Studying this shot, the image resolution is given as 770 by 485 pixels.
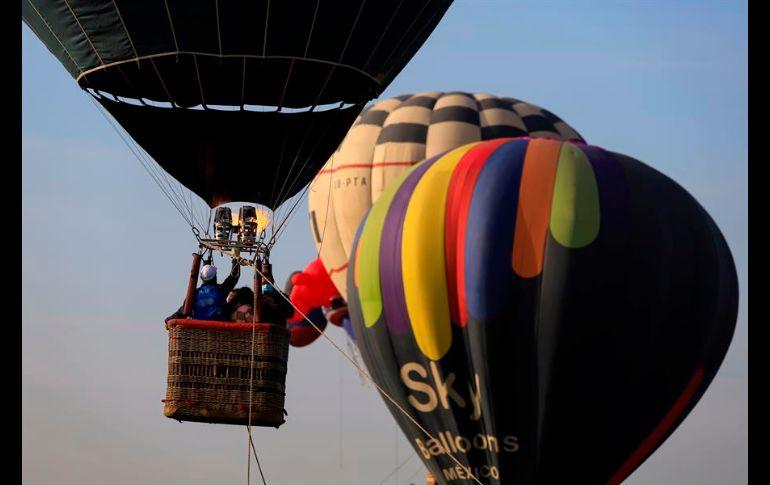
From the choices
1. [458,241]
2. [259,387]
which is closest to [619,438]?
[458,241]

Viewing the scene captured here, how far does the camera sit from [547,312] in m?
12.9

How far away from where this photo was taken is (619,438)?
521 inches

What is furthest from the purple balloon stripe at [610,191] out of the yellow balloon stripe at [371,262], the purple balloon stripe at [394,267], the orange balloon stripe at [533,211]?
the yellow balloon stripe at [371,262]

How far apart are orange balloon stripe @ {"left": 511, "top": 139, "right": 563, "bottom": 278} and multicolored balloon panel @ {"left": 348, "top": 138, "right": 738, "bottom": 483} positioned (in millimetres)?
11

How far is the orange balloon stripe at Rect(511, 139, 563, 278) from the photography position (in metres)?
13.0

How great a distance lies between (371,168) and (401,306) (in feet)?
22.7

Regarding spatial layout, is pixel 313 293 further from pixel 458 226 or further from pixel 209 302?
pixel 209 302

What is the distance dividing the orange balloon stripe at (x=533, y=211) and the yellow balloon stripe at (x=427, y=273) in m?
0.64

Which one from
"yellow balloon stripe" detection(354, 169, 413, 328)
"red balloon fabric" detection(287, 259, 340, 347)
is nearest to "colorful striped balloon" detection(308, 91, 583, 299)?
"red balloon fabric" detection(287, 259, 340, 347)

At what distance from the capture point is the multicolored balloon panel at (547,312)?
1295cm

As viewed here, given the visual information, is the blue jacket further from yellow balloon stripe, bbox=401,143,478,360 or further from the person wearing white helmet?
yellow balloon stripe, bbox=401,143,478,360

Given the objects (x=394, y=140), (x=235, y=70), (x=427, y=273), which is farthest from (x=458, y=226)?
(x=394, y=140)

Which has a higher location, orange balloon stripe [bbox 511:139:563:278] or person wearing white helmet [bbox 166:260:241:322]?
orange balloon stripe [bbox 511:139:563:278]
